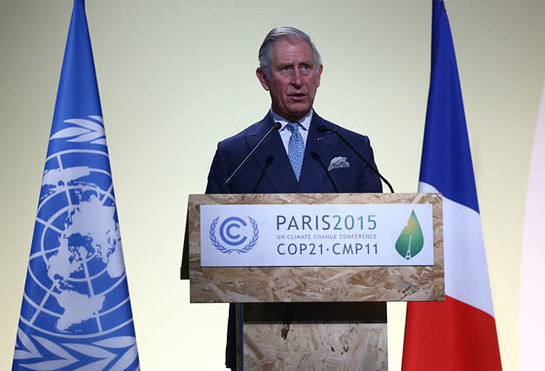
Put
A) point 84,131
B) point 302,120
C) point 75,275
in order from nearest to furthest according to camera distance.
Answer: point 302,120 < point 75,275 < point 84,131

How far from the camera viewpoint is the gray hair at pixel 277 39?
2.20 m

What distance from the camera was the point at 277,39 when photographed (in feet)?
7.26

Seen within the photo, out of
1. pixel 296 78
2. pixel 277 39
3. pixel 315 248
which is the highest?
pixel 277 39

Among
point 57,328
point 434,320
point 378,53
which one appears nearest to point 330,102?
point 378,53

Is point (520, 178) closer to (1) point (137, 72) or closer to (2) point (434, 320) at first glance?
(2) point (434, 320)

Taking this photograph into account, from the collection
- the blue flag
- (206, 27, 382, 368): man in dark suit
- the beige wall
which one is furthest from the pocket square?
the beige wall

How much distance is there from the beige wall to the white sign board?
1412 mm

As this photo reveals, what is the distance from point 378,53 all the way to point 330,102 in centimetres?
34

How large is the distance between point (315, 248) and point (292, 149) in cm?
60

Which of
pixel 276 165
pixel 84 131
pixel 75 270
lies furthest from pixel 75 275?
pixel 276 165

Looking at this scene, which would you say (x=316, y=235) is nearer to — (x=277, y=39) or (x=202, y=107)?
(x=277, y=39)

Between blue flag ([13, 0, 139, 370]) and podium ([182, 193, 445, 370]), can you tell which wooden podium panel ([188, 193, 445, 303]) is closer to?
podium ([182, 193, 445, 370])

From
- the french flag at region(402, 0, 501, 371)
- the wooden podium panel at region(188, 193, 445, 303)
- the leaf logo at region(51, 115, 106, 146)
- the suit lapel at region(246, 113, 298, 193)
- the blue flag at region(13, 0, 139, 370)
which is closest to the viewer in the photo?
the wooden podium panel at region(188, 193, 445, 303)

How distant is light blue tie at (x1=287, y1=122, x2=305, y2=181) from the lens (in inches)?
84.9
